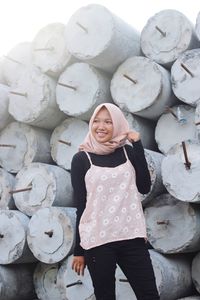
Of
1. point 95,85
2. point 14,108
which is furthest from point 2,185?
point 95,85

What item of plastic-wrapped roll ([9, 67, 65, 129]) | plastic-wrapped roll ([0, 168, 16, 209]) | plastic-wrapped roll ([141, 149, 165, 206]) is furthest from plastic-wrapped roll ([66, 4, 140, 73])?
plastic-wrapped roll ([0, 168, 16, 209])

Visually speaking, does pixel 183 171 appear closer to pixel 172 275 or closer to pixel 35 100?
pixel 172 275

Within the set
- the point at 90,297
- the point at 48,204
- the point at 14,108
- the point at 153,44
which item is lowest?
the point at 90,297

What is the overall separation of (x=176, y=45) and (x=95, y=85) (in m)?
0.54

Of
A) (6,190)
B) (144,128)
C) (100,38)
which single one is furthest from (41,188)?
(100,38)

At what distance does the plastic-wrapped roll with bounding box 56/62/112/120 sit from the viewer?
2828mm

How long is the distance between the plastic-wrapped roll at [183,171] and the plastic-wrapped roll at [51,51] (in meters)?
1.08

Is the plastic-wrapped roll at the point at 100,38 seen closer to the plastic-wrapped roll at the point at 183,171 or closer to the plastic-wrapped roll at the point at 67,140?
the plastic-wrapped roll at the point at 67,140

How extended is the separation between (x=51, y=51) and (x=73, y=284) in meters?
1.48

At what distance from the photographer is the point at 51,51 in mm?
3035

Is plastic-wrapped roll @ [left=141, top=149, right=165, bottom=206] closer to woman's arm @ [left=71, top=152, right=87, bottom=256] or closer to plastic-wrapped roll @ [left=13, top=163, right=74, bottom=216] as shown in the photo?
plastic-wrapped roll @ [left=13, top=163, right=74, bottom=216]

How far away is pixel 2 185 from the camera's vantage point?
9.96ft

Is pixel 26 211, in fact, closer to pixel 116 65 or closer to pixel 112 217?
pixel 116 65

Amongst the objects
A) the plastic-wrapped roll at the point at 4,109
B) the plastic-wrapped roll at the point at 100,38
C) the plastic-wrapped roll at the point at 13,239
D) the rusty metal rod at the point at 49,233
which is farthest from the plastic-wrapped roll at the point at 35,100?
the rusty metal rod at the point at 49,233
